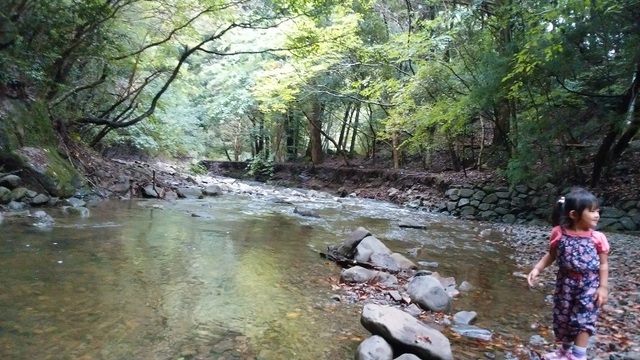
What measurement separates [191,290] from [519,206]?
10.1 meters

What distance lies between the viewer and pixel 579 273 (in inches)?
113

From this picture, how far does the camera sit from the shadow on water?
309cm

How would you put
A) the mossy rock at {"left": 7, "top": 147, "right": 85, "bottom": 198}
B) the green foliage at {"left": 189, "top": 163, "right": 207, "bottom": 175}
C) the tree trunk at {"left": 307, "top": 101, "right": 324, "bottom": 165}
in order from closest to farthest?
the mossy rock at {"left": 7, "top": 147, "right": 85, "bottom": 198}, the tree trunk at {"left": 307, "top": 101, "right": 324, "bottom": 165}, the green foliage at {"left": 189, "top": 163, "right": 207, "bottom": 175}

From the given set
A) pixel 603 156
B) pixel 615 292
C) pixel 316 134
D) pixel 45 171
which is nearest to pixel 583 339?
pixel 615 292

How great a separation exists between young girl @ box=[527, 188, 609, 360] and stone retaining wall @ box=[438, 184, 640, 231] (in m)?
7.47

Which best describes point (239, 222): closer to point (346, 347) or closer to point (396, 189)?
point (346, 347)

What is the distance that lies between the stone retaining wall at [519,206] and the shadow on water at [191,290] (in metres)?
3.27

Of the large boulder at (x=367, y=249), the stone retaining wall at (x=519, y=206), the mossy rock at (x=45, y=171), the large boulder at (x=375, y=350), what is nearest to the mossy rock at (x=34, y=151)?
the mossy rock at (x=45, y=171)

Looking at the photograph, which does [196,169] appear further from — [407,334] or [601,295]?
[601,295]

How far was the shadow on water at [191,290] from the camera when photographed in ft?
10.1

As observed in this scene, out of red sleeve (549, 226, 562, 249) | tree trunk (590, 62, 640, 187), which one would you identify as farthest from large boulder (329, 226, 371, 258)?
tree trunk (590, 62, 640, 187)

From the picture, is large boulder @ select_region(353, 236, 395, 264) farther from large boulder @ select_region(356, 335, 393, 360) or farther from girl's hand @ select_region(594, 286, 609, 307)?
girl's hand @ select_region(594, 286, 609, 307)

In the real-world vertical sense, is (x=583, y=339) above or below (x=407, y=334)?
above

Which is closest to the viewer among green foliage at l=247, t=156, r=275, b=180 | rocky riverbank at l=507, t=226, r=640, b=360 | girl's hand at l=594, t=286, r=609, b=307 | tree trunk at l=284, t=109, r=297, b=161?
girl's hand at l=594, t=286, r=609, b=307
